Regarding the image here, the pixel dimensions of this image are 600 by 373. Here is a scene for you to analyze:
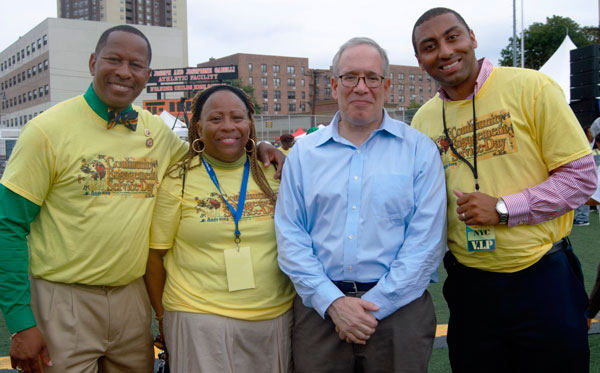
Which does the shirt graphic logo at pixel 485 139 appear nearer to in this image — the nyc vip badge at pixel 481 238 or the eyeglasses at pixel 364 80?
the nyc vip badge at pixel 481 238

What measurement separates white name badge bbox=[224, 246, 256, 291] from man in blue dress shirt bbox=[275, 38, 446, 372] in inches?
7.0

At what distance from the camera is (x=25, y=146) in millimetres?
2195

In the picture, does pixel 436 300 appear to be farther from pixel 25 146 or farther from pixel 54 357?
pixel 25 146

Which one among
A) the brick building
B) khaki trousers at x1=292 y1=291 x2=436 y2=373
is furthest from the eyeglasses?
the brick building

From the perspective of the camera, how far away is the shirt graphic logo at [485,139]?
2258 mm

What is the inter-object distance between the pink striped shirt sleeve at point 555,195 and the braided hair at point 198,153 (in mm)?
1190

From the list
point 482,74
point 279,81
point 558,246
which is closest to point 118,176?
point 482,74

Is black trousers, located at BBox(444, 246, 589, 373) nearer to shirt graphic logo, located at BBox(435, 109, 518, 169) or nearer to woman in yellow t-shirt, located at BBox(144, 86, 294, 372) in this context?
shirt graphic logo, located at BBox(435, 109, 518, 169)

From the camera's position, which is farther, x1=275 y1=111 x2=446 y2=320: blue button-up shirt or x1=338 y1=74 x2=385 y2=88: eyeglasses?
x1=338 y1=74 x2=385 y2=88: eyeglasses

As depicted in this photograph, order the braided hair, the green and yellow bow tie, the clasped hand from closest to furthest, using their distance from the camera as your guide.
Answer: the clasped hand
the green and yellow bow tie
the braided hair

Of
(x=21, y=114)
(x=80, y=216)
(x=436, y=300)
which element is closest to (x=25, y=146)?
(x=80, y=216)

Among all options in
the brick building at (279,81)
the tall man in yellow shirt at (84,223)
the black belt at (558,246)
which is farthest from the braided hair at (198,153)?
the brick building at (279,81)

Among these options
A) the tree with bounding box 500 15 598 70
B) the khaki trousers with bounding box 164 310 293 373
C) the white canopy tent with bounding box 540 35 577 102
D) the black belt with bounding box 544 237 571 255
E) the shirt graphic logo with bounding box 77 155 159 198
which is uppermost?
the tree with bounding box 500 15 598 70

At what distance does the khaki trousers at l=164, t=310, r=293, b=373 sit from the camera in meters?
2.30
